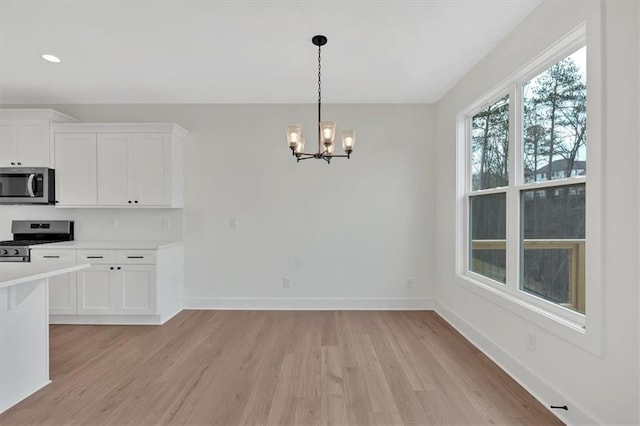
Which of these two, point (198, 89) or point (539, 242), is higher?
point (198, 89)

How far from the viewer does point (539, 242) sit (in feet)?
7.73

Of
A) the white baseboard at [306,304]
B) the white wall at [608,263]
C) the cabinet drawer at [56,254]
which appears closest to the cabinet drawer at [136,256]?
the cabinet drawer at [56,254]

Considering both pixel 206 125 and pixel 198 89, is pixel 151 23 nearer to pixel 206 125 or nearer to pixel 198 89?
pixel 198 89

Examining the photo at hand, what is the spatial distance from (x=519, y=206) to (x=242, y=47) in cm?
266

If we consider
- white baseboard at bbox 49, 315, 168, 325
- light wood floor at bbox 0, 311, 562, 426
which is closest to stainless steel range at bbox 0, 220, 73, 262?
white baseboard at bbox 49, 315, 168, 325

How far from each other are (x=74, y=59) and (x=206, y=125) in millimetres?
1512

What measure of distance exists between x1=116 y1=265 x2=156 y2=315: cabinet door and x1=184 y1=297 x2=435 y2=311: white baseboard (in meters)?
0.64

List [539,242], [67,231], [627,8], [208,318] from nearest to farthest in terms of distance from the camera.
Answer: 1. [627,8]
2. [539,242]
3. [208,318]
4. [67,231]

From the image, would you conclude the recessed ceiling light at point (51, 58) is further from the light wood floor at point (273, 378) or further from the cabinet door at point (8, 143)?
the light wood floor at point (273, 378)

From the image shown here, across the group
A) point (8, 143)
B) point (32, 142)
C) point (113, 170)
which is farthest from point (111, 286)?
point (8, 143)

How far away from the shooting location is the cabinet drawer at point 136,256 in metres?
3.65

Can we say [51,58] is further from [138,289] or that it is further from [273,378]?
[273,378]

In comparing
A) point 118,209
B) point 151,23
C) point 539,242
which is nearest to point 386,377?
point 539,242

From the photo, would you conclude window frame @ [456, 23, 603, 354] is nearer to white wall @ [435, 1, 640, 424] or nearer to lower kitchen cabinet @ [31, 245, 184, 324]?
white wall @ [435, 1, 640, 424]
